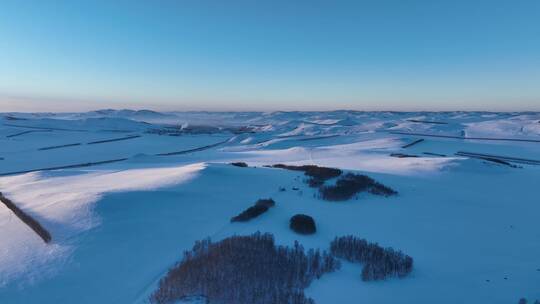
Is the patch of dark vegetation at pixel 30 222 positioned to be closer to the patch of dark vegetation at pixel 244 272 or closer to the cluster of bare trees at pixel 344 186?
the patch of dark vegetation at pixel 244 272

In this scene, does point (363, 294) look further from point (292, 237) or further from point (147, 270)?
point (147, 270)

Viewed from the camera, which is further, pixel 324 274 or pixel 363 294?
pixel 324 274

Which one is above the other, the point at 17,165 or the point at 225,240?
the point at 225,240

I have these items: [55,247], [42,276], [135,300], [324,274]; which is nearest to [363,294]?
[324,274]

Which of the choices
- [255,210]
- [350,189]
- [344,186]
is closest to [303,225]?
[255,210]

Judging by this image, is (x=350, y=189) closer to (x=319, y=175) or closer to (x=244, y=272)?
(x=319, y=175)

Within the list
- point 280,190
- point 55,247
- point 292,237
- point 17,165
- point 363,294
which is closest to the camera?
point 363,294
